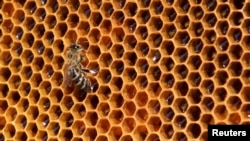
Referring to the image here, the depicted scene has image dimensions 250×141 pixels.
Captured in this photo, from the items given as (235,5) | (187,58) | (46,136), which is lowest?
(46,136)

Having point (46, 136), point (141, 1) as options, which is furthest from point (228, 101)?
point (46, 136)

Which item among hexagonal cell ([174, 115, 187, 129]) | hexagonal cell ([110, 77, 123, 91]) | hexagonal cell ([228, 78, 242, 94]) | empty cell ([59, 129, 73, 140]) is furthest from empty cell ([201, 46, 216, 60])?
empty cell ([59, 129, 73, 140])

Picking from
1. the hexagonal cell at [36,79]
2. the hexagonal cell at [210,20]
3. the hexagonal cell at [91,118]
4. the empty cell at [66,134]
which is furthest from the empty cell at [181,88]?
the hexagonal cell at [36,79]

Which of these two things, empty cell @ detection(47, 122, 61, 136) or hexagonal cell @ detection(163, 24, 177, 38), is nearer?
hexagonal cell @ detection(163, 24, 177, 38)

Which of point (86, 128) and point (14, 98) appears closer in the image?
point (86, 128)

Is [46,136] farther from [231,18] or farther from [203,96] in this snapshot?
[231,18]

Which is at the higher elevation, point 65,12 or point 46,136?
point 65,12

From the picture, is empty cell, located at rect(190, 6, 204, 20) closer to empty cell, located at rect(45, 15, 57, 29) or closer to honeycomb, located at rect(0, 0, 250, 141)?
honeycomb, located at rect(0, 0, 250, 141)
